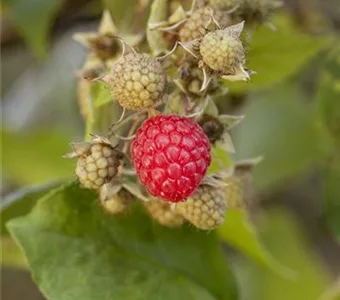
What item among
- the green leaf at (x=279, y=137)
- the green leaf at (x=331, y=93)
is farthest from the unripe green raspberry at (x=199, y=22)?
the green leaf at (x=279, y=137)

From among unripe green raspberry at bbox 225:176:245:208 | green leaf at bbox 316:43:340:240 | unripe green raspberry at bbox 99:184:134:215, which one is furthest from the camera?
green leaf at bbox 316:43:340:240

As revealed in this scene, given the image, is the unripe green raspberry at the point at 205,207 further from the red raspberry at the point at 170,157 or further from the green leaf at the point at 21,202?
the green leaf at the point at 21,202

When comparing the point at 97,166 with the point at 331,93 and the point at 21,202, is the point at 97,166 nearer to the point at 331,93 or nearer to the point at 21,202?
the point at 21,202

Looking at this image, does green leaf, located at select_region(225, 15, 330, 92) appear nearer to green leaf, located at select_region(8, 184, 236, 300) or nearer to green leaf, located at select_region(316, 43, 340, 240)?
green leaf, located at select_region(316, 43, 340, 240)

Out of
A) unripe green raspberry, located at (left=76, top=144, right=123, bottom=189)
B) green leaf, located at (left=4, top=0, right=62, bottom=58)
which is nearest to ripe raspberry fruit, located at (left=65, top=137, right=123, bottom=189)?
unripe green raspberry, located at (left=76, top=144, right=123, bottom=189)

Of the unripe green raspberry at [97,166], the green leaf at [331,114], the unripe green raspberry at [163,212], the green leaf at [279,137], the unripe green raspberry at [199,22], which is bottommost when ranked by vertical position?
the green leaf at [279,137]

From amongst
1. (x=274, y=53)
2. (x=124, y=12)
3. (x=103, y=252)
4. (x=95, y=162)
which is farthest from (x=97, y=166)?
(x=274, y=53)

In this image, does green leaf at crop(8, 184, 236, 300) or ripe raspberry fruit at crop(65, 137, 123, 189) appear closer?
ripe raspberry fruit at crop(65, 137, 123, 189)

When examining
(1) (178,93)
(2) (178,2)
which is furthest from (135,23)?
(1) (178,93)
